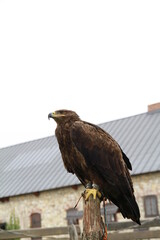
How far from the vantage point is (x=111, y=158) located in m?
4.24

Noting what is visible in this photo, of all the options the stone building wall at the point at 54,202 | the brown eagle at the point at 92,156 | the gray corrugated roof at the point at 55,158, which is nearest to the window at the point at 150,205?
the stone building wall at the point at 54,202

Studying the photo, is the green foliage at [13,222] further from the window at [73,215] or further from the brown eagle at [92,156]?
the brown eagle at [92,156]

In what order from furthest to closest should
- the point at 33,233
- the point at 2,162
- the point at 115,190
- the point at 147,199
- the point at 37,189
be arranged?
the point at 2,162 → the point at 37,189 → the point at 147,199 → the point at 33,233 → the point at 115,190

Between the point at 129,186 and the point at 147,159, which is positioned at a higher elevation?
the point at 147,159

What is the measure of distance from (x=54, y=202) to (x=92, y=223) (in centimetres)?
1769

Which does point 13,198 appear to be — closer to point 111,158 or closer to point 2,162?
point 2,162

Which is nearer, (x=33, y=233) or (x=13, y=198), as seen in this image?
(x=33, y=233)

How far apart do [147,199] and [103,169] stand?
15082 mm

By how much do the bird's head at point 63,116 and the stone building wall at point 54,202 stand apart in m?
14.5

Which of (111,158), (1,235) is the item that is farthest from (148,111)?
(111,158)

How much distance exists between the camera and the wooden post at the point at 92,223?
3600 millimetres

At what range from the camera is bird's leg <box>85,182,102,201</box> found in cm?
380

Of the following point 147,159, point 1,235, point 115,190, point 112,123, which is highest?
point 112,123

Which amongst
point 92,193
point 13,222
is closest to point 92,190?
point 92,193
